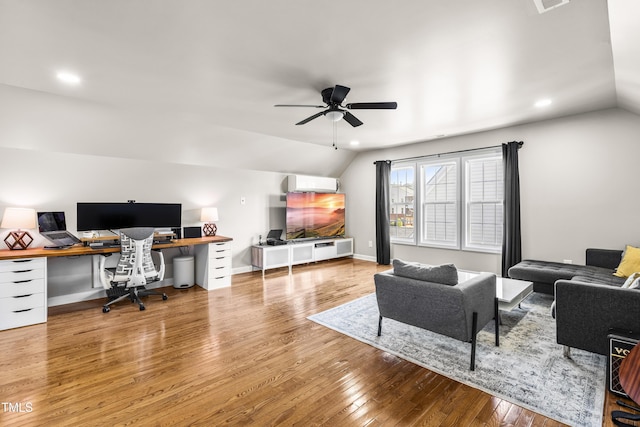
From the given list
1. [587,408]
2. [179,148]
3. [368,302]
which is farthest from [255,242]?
[587,408]

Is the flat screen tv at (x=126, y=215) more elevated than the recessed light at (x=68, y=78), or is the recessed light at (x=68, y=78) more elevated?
the recessed light at (x=68, y=78)

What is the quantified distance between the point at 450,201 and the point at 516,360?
11.8ft

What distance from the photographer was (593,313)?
2.18 m

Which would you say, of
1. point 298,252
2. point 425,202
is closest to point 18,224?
point 298,252

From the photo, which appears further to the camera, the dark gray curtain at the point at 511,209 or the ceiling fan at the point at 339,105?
the dark gray curtain at the point at 511,209

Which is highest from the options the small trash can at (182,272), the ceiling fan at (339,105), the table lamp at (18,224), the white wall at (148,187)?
the ceiling fan at (339,105)

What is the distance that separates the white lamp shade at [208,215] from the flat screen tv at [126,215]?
1.13 feet

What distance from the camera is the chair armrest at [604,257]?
3697mm

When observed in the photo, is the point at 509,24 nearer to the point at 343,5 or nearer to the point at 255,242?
the point at 343,5

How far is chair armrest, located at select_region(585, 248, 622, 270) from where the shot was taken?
12.1 feet

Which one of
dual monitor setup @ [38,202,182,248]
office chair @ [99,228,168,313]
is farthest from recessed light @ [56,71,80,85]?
dual monitor setup @ [38,202,182,248]

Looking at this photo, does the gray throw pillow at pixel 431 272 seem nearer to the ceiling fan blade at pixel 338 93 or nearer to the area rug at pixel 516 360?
the area rug at pixel 516 360

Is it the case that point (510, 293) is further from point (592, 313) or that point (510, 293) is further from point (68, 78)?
point (68, 78)

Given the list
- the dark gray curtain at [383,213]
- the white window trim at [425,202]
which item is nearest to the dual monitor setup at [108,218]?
the dark gray curtain at [383,213]
